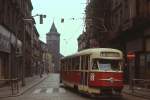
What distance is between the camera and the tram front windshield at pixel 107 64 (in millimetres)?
29623

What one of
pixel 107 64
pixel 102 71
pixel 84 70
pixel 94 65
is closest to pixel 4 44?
pixel 84 70

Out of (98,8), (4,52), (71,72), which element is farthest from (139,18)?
(98,8)

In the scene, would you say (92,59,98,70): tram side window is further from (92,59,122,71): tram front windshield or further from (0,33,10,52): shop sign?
(0,33,10,52): shop sign

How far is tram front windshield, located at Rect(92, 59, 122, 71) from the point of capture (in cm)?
2962

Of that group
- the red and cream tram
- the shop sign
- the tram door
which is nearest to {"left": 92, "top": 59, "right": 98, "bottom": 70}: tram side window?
the red and cream tram

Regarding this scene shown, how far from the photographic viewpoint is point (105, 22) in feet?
206

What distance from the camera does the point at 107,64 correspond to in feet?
97.4

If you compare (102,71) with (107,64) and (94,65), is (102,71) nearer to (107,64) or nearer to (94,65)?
(107,64)

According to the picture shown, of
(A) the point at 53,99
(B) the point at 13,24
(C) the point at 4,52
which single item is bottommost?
(A) the point at 53,99

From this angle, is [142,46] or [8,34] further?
[8,34]

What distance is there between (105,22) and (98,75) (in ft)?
112

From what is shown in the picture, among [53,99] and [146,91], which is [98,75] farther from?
[146,91]

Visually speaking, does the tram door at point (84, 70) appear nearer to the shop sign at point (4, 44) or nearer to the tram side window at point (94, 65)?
the tram side window at point (94, 65)

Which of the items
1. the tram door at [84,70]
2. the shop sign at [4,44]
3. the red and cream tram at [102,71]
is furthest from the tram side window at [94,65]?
the shop sign at [4,44]
